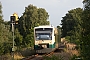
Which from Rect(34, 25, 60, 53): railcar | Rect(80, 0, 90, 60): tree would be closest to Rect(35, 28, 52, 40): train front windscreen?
Rect(34, 25, 60, 53): railcar

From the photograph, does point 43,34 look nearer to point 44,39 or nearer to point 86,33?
point 44,39

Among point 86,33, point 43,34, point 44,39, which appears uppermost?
point 43,34

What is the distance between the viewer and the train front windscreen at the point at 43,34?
1075 inches

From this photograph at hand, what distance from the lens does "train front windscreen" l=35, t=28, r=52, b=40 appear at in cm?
2730

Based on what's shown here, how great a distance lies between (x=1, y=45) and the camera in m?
34.6

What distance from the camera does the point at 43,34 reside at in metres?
27.4

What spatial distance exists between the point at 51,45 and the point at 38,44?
1.38 metres

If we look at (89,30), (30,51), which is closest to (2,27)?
(30,51)

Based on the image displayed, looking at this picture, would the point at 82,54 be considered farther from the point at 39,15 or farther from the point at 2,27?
the point at 39,15

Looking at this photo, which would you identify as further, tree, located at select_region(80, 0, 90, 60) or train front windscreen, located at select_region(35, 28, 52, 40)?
train front windscreen, located at select_region(35, 28, 52, 40)

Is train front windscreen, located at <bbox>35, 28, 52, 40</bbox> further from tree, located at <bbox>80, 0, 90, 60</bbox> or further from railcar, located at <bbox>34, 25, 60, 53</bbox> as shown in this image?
tree, located at <bbox>80, 0, 90, 60</bbox>

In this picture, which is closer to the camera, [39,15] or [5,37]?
[5,37]

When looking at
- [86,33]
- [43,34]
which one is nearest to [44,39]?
[43,34]

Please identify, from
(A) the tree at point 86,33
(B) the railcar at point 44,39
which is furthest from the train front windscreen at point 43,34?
(A) the tree at point 86,33
